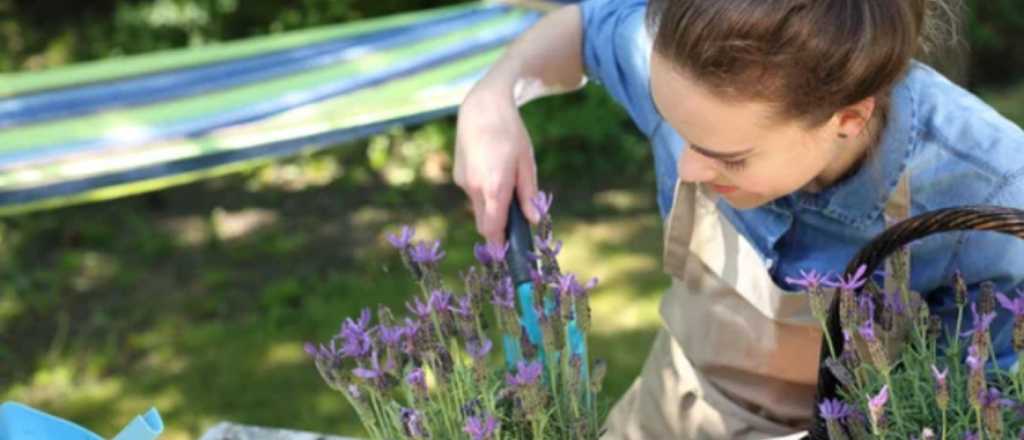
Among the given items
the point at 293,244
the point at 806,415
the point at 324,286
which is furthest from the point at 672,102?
the point at 293,244

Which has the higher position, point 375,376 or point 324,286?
point 375,376

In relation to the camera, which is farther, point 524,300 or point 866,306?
point 524,300

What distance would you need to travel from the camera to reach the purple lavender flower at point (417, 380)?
113 cm

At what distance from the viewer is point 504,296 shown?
1.19 metres

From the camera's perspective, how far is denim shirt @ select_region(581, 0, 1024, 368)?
1.36 meters

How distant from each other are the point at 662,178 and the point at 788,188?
385mm

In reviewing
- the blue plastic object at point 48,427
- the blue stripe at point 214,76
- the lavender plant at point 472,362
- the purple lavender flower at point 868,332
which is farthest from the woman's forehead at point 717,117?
the blue stripe at point 214,76

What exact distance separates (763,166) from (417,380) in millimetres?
402

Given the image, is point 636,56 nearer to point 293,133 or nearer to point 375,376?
point 375,376

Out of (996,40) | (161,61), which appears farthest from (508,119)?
(996,40)

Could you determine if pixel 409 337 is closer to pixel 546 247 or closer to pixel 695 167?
pixel 546 247

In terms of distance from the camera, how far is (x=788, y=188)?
1342 millimetres

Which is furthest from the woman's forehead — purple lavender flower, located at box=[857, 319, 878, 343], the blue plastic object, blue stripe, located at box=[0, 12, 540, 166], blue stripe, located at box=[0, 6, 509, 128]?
blue stripe, located at box=[0, 6, 509, 128]

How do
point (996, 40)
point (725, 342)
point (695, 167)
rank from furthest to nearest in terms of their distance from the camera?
point (996, 40) < point (725, 342) < point (695, 167)
